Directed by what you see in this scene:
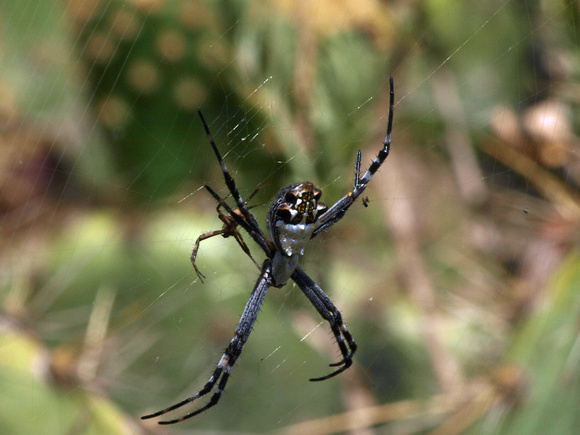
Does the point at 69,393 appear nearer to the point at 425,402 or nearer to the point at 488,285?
the point at 425,402

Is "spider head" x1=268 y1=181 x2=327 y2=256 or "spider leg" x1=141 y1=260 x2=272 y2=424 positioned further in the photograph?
"spider leg" x1=141 y1=260 x2=272 y2=424

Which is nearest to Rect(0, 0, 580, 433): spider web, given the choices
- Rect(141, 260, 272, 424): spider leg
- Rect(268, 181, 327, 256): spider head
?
Rect(141, 260, 272, 424): spider leg

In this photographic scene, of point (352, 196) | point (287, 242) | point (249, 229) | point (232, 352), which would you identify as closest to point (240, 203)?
point (249, 229)

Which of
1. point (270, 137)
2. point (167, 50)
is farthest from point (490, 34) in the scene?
point (167, 50)

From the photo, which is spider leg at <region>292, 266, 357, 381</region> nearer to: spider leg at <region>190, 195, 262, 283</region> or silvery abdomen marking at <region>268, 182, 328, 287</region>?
silvery abdomen marking at <region>268, 182, 328, 287</region>

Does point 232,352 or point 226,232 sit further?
point 232,352

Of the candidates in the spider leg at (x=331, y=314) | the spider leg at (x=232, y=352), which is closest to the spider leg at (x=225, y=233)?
the spider leg at (x=232, y=352)

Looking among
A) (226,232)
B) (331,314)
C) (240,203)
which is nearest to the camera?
(240,203)

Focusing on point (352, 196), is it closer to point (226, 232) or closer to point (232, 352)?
point (226, 232)
